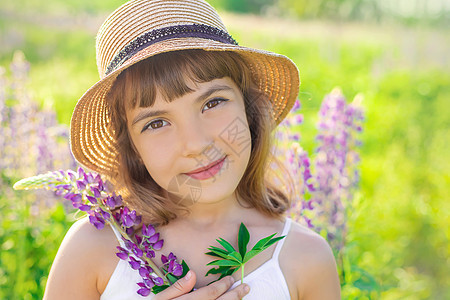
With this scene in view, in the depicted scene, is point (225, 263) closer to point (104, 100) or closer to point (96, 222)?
point (96, 222)

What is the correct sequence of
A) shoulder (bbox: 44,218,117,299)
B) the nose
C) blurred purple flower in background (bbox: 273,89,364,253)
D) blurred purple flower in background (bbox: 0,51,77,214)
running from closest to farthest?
1. the nose
2. shoulder (bbox: 44,218,117,299)
3. blurred purple flower in background (bbox: 273,89,364,253)
4. blurred purple flower in background (bbox: 0,51,77,214)

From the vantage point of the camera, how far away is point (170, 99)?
5.31ft

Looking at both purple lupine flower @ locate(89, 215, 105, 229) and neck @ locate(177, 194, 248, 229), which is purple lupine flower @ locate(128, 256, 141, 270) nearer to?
purple lupine flower @ locate(89, 215, 105, 229)

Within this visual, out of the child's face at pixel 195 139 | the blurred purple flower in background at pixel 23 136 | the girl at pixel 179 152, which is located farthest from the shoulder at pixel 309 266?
the blurred purple flower in background at pixel 23 136

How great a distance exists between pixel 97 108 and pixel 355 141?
1.28 m

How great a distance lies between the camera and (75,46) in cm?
854

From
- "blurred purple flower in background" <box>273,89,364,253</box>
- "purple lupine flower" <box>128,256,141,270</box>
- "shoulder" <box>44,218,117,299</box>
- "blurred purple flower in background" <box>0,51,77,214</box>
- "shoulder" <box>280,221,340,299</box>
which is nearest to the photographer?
"purple lupine flower" <box>128,256,141,270</box>

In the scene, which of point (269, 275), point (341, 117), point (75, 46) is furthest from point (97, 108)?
point (75, 46)

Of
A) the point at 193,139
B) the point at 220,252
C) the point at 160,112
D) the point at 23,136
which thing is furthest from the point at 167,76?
the point at 23,136

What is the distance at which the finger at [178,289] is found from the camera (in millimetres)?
1572

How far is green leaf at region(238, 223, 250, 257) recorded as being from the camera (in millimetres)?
1663

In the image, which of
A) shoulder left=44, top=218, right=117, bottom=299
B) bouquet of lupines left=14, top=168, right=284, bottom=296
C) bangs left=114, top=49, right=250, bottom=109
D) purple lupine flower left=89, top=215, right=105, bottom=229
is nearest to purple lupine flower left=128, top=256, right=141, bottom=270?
bouquet of lupines left=14, top=168, right=284, bottom=296

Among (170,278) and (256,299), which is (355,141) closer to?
(256,299)

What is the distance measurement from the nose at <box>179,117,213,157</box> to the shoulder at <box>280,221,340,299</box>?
1.63 ft
